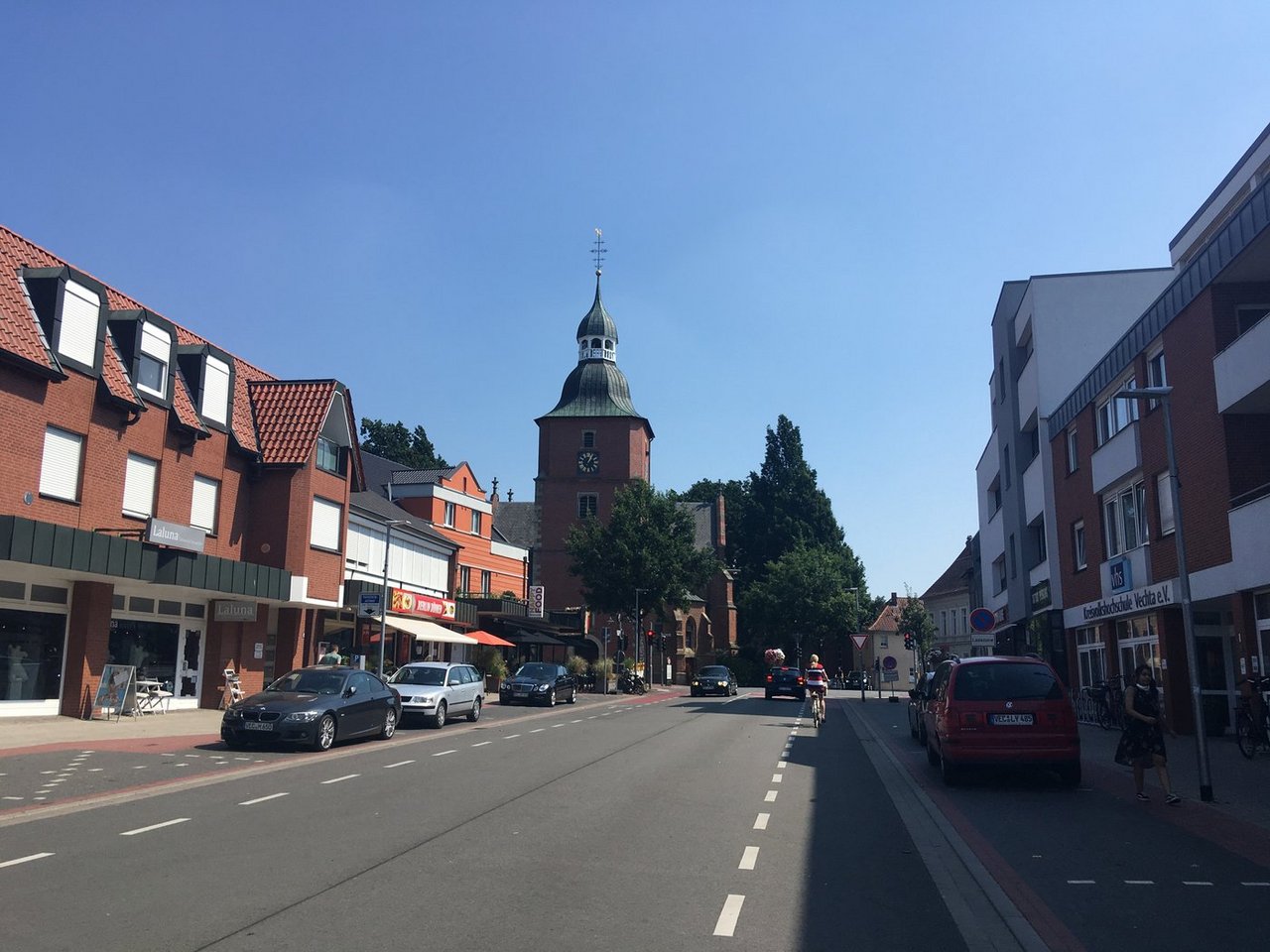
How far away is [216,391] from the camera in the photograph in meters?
28.7

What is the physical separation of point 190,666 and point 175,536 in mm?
5629

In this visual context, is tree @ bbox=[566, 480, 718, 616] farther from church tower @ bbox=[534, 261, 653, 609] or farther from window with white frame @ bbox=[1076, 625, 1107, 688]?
window with white frame @ bbox=[1076, 625, 1107, 688]

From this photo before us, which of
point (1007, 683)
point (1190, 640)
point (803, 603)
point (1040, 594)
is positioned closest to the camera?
point (1190, 640)

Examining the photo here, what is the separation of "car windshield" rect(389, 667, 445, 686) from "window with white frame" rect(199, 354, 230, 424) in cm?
887

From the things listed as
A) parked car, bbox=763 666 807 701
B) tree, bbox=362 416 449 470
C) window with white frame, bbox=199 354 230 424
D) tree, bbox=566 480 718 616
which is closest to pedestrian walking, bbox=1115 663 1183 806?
window with white frame, bbox=199 354 230 424

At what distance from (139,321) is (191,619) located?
26.7ft

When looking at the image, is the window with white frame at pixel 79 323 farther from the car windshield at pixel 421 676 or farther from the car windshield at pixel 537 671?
the car windshield at pixel 537 671

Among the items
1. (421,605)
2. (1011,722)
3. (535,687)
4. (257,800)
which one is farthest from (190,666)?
(1011,722)

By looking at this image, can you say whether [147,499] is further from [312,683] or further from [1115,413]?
[1115,413]

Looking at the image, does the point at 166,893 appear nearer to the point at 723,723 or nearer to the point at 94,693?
the point at 94,693

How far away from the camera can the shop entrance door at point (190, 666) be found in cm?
2736

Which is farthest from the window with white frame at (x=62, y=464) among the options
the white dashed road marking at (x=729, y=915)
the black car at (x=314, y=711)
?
the white dashed road marking at (x=729, y=915)

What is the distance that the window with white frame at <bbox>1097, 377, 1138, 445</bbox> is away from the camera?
1000 inches

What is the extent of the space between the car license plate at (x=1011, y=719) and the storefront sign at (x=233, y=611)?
20720 mm
